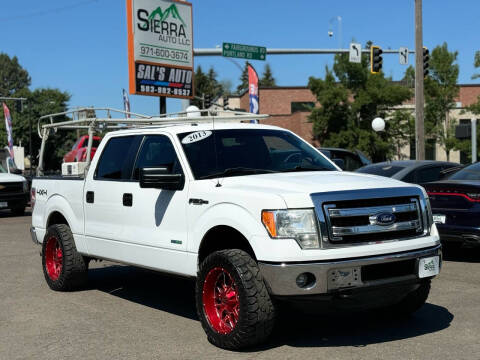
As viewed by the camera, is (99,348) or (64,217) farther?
(64,217)

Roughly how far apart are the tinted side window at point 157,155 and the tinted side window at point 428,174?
21.3 feet

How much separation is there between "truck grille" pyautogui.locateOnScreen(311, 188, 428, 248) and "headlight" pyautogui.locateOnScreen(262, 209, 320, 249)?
0.21ft

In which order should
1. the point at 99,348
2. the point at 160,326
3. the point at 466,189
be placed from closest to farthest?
1. the point at 99,348
2. the point at 160,326
3. the point at 466,189

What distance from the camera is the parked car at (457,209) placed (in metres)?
9.35

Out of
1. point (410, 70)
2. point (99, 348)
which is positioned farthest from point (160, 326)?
point (410, 70)

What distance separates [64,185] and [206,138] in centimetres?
242

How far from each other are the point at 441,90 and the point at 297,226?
132 feet

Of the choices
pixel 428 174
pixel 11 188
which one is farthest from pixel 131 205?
pixel 11 188

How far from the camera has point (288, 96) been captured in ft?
196

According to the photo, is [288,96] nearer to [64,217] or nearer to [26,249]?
[26,249]

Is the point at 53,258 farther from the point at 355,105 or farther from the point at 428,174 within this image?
the point at 355,105

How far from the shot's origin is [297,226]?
514 centimetres

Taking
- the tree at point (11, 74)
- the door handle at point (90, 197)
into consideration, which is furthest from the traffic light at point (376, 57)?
the tree at point (11, 74)

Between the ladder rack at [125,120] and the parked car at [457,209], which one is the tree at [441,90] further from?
the ladder rack at [125,120]
